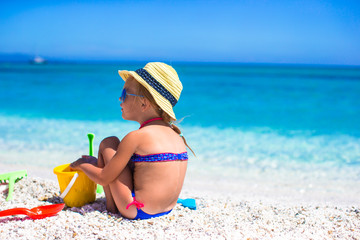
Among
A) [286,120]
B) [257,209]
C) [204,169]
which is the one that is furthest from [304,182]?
[286,120]

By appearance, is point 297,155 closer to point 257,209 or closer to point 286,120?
point 257,209

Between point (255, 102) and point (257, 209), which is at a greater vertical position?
point (255, 102)

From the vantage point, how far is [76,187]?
272cm

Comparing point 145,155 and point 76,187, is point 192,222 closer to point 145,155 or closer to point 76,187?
point 145,155

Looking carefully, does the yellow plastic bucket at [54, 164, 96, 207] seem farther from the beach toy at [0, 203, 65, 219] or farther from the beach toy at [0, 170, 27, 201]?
the beach toy at [0, 170, 27, 201]

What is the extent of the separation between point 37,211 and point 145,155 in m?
0.93

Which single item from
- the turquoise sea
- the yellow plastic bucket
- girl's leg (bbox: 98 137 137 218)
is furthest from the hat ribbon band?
the yellow plastic bucket

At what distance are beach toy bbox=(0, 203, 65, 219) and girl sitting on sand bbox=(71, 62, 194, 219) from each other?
1.19ft

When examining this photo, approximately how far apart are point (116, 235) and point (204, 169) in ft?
9.53

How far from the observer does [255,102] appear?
14.3 meters

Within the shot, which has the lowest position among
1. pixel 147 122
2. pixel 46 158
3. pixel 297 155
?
pixel 46 158

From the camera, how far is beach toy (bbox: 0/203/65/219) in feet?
8.11

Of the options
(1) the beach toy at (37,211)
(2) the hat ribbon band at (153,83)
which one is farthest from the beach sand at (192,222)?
(2) the hat ribbon band at (153,83)

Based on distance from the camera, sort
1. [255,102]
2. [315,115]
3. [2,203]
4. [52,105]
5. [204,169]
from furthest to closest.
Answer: [255,102] → [52,105] → [315,115] → [204,169] → [2,203]
